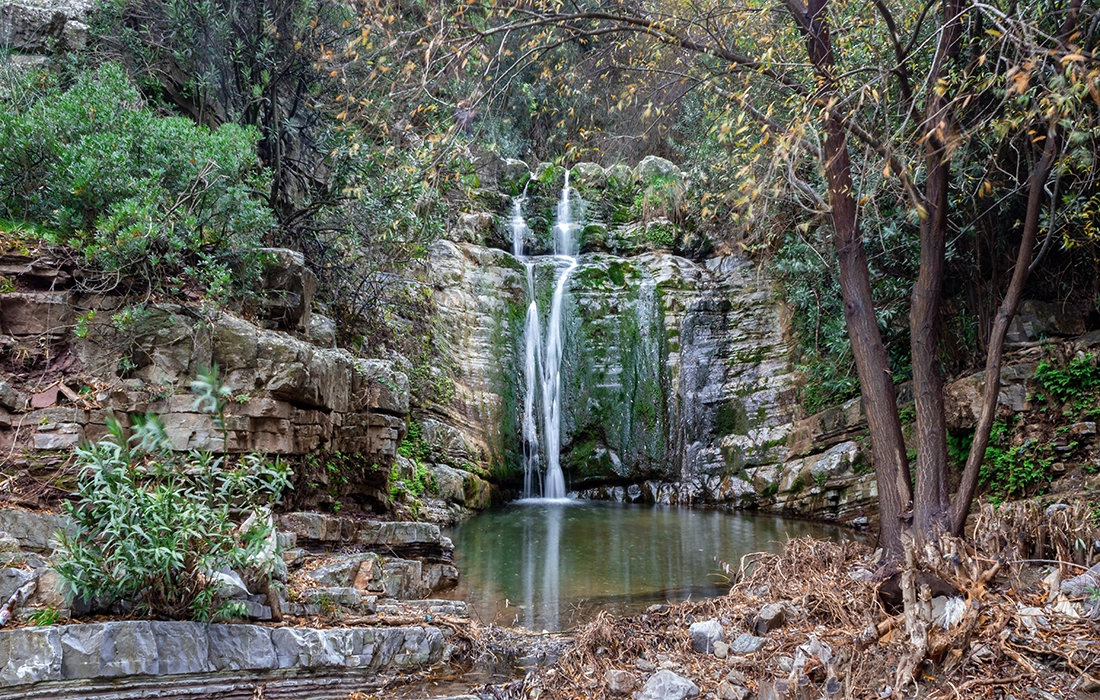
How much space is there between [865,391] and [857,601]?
201 centimetres

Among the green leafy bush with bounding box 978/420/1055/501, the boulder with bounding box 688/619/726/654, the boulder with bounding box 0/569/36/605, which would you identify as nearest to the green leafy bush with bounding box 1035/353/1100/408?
the green leafy bush with bounding box 978/420/1055/501

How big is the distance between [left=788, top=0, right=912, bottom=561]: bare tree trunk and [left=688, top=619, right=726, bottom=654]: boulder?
167 centimetres

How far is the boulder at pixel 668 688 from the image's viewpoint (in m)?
3.21

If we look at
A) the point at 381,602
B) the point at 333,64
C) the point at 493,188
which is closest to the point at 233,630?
the point at 381,602

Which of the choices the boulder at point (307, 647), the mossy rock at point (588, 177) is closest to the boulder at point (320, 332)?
the boulder at point (307, 647)

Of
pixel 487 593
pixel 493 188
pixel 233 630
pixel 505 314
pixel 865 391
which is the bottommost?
pixel 487 593

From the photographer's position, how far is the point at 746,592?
4762mm

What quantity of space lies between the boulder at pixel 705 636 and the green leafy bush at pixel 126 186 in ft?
14.2

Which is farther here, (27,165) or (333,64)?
(333,64)

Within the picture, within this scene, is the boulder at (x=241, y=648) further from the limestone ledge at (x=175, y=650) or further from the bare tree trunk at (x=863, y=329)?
the bare tree trunk at (x=863, y=329)

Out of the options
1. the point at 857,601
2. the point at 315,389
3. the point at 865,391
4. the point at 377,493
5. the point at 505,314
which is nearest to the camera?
the point at 857,601

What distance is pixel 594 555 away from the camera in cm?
812

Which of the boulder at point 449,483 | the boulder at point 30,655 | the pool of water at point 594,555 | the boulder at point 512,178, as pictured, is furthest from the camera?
the boulder at point 512,178

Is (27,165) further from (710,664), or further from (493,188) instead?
(493,188)
